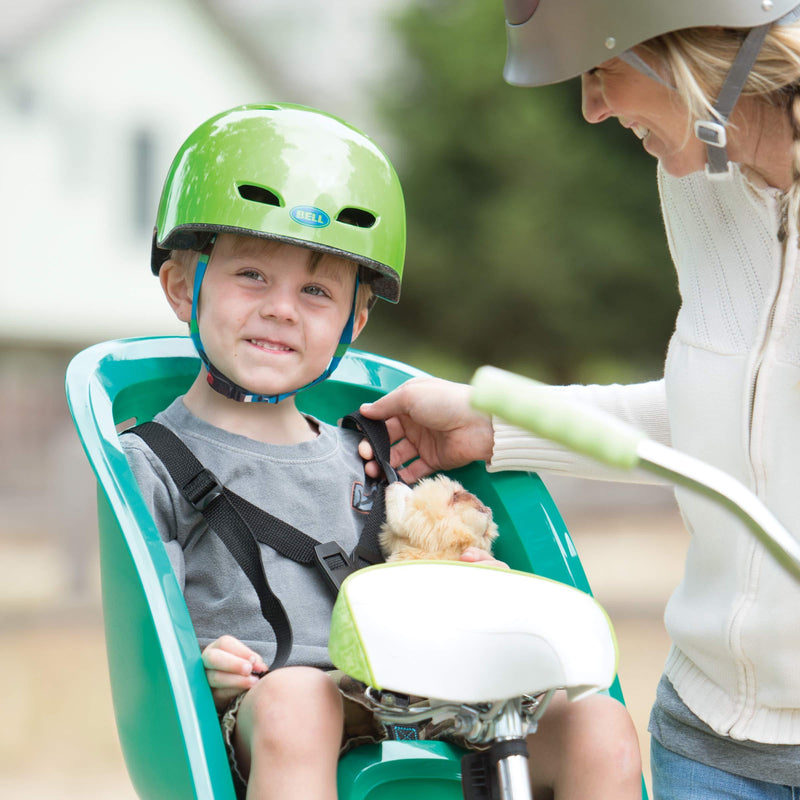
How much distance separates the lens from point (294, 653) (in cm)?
174

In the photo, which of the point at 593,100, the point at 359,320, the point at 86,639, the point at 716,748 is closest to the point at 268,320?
the point at 359,320

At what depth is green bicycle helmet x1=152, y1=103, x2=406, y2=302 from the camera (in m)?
1.86

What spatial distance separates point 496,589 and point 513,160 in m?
11.9

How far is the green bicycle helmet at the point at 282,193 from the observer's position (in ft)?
6.12

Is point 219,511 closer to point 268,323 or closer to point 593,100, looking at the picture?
point 268,323

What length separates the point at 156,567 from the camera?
1.54m

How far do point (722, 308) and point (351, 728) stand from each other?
2.54 feet

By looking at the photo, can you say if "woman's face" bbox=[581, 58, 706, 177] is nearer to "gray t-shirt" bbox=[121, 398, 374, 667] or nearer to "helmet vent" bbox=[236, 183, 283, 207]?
"helmet vent" bbox=[236, 183, 283, 207]

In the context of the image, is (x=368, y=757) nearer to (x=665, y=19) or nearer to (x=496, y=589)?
(x=496, y=589)

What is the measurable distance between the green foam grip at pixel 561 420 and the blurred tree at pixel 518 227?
11.8 meters

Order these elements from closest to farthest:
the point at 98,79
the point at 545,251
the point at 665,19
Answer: the point at 665,19 < the point at 545,251 < the point at 98,79

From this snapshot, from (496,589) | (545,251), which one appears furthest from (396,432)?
(545,251)

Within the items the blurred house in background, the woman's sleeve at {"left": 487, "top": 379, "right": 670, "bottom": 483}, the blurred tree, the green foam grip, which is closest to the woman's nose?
the woman's sleeve at {"left": 487, "top": 379, "right": 670, "bottom": 483}

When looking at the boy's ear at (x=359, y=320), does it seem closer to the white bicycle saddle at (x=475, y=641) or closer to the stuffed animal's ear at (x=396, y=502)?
the stuffed animal's ear at (x=396, y=502)
